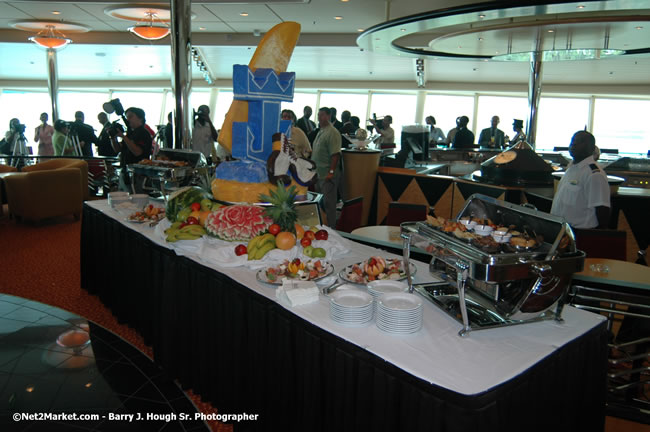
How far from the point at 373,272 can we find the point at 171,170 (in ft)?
7.49

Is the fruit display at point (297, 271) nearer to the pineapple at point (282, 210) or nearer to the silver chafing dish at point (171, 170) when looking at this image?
the pineapple at point (282, 210)

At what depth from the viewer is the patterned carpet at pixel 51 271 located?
317cm

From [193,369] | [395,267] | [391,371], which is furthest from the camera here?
[193,369]

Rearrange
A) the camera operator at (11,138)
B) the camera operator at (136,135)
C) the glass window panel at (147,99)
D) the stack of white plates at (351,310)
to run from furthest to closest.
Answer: the glass window panel at (147,99) → the camera operator at (11,138) → the camera operator at (136,135) → the stack of white plates at (351,310)

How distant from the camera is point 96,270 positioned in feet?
11.3

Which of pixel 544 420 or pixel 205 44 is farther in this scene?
pixel 205 44

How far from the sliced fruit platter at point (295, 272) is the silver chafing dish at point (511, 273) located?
0.44 metres

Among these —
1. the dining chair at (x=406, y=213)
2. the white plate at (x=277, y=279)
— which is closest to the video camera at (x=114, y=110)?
the dining chair at (x=406, y=213)

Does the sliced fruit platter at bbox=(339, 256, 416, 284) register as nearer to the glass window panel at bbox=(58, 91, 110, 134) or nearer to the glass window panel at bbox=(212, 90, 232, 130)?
the glass window panel at bbox=(212, 90, 232, 130)

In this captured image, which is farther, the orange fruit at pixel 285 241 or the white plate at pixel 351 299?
the orange fruit at pixel 285 241

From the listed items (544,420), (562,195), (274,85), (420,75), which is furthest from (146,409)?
(420,75)

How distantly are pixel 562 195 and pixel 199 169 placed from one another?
8.92 ft

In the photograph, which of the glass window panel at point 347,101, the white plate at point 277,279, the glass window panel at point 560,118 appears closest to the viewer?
the white plate at point 277,279

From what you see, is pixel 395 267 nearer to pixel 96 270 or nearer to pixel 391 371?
pixel 391 371
